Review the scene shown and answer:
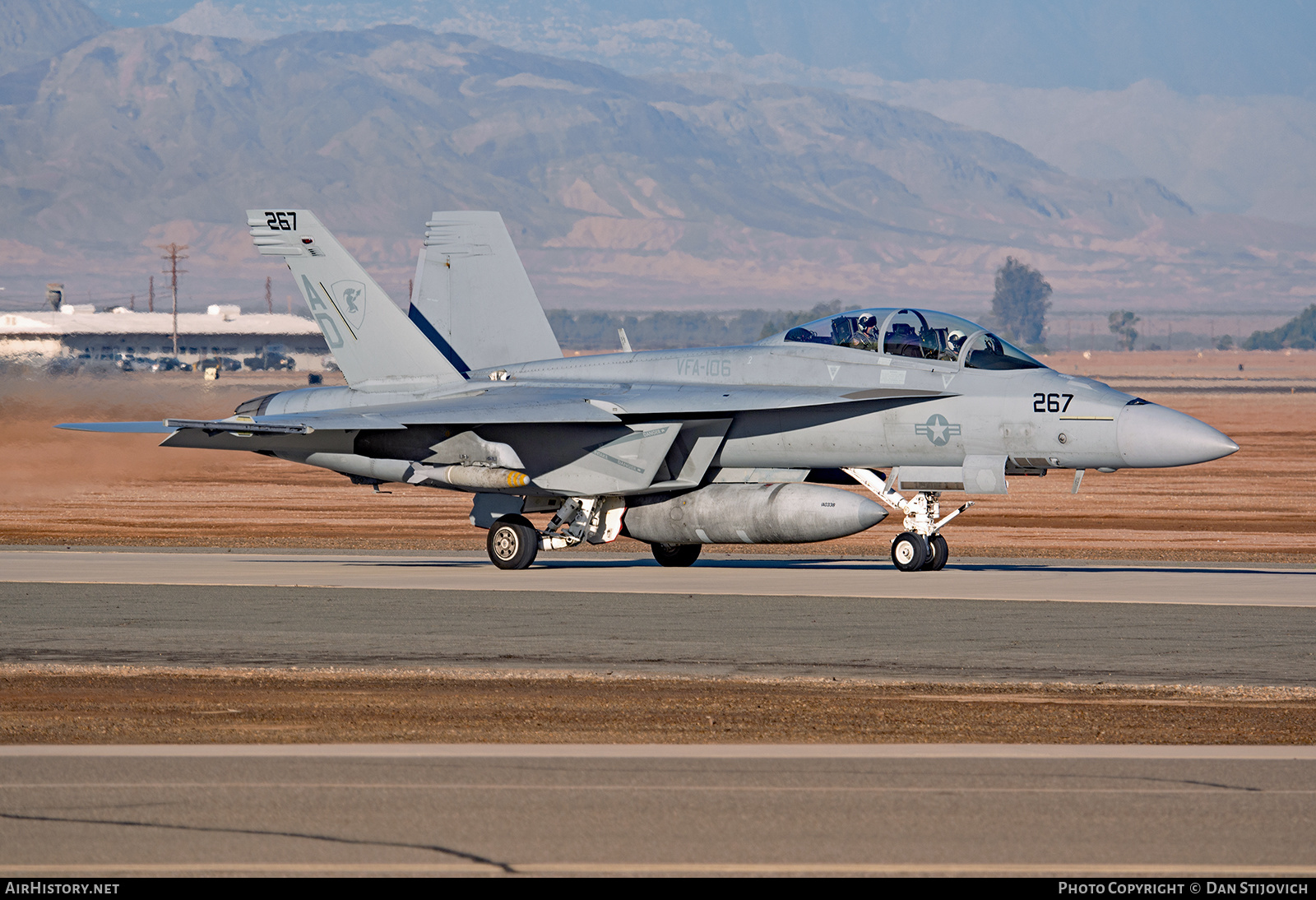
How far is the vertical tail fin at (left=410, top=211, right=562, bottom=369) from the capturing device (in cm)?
2695

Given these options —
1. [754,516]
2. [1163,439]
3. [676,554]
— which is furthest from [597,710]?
[676,554]

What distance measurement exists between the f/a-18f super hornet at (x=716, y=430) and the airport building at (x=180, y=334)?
135 m

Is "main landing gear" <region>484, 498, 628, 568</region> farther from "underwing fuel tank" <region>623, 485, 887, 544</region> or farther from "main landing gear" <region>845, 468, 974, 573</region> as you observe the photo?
"main landing gear" <region>845, 468, 974, 573</region>

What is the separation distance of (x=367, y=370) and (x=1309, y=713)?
16.4 meters

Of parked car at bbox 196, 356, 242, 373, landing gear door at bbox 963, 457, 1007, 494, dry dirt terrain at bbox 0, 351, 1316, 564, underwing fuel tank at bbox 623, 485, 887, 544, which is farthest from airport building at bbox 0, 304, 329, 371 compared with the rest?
landing gear door at bbox 963, 457, 1007, 494

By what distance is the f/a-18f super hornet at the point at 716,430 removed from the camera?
68.4 feet

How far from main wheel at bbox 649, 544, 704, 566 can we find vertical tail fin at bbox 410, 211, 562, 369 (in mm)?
4559

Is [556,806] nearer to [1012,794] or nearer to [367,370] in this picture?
[1012,794]

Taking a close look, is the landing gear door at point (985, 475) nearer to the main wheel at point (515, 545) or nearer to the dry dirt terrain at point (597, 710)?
the main wheel at point (515, 545)

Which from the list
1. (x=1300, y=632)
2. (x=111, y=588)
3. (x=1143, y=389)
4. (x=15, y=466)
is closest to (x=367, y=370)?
(x=111, y=588)

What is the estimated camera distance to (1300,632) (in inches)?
618

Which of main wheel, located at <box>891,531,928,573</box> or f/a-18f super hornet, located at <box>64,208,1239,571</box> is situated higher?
f/a-18f super hornet, located at <box>64,208,1239,571</box>

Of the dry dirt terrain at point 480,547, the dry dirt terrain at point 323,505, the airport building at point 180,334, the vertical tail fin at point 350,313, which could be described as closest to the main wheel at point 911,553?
the dry dirt terrain at point 323,505

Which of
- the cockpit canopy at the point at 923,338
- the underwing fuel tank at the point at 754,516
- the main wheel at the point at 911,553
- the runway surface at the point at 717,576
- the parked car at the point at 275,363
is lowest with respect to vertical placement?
the runway surface at the point at 717,576
